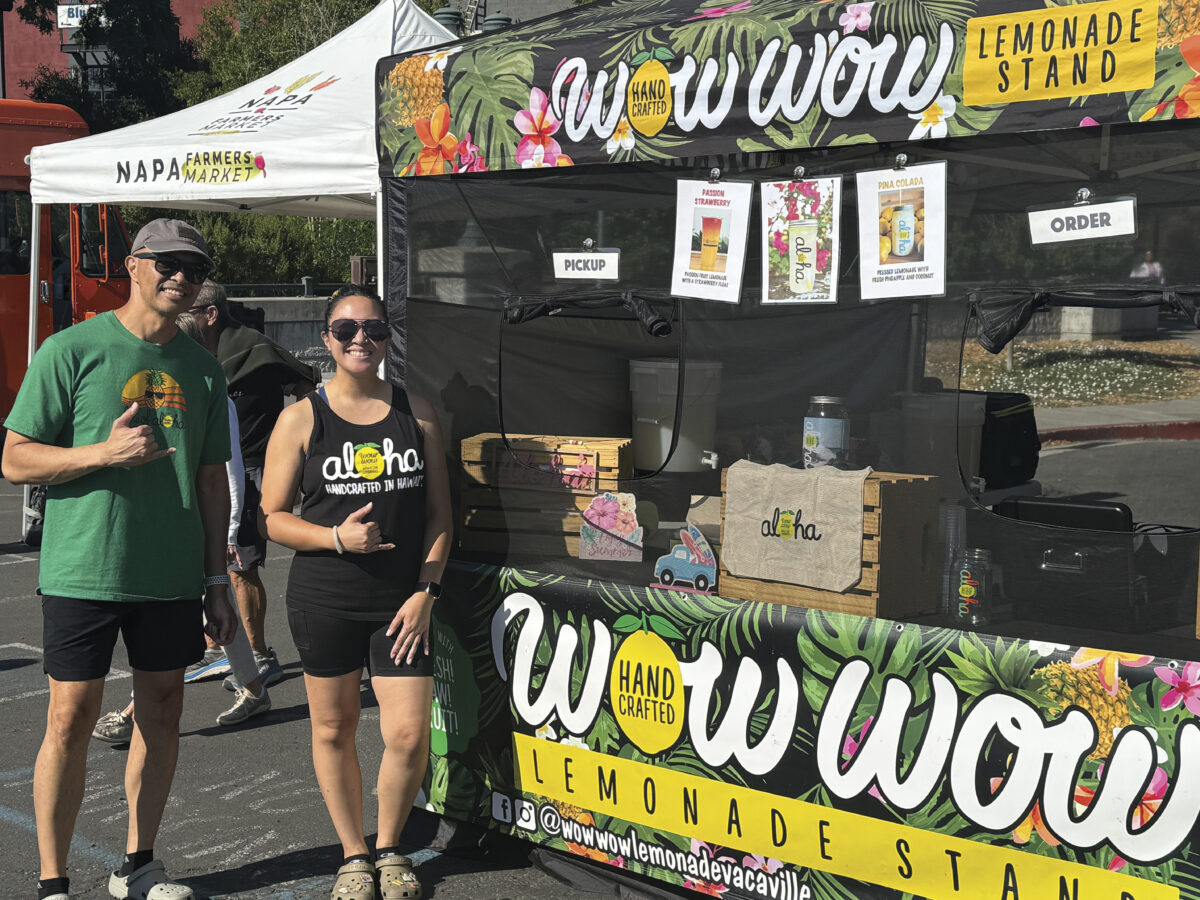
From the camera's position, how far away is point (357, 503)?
361 centimetres

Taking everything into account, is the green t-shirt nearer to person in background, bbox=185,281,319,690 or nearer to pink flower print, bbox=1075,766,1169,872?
person in background, bbox=185,281,319,690

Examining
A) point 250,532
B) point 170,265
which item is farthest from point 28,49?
point 170,265

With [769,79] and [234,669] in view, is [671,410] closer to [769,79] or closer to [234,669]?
[769,79]

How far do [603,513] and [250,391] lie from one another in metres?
2.22

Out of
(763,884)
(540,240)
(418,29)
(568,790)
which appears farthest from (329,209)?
(763,884)

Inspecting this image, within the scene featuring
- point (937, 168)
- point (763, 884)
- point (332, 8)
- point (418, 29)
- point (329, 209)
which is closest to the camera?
point (937, 168)

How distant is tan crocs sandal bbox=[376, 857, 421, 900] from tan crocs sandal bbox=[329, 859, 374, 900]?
34 millimetres

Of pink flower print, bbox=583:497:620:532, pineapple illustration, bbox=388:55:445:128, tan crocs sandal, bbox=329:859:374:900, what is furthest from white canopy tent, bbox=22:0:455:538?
tan crocs sandal, bbox=329:859:374:900

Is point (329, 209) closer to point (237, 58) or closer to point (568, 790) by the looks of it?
point (568, 790)

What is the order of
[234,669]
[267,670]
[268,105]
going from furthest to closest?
[268,105] < [267,670] < [234,669]

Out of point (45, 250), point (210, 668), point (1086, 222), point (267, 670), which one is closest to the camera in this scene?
point (1086, 222)

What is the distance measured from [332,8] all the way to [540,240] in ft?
84.2

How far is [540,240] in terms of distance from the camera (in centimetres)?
408

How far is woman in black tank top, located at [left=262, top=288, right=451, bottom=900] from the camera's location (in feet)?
11.8
